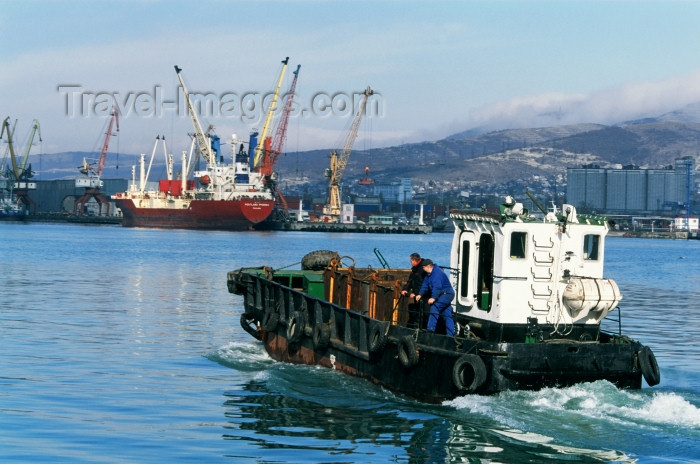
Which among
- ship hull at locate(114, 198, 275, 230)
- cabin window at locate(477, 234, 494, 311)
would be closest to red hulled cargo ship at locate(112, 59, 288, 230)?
ship hull at locate(114, 198, 275, 230)

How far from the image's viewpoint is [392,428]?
53.1 ft

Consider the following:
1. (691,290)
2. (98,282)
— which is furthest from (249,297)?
(691,290)

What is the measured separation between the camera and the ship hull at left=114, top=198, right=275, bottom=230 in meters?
151

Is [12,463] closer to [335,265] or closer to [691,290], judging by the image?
[335,265]

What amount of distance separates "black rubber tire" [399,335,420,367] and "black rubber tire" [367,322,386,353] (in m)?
0.67

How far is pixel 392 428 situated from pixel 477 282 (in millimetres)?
3071

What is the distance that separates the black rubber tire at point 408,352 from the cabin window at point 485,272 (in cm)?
141

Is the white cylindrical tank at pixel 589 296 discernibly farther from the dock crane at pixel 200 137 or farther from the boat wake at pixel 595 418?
A: the dock crane at pixel 200 137

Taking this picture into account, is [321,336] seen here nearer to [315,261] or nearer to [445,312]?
[445,312]

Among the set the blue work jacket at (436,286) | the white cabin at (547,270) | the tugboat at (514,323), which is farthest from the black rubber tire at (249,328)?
Answer: the white cabin at (547,270)

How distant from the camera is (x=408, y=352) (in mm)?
17172

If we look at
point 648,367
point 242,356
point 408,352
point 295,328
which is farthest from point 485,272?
point 242,356

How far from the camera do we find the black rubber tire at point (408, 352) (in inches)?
674

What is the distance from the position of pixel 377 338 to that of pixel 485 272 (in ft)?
7.25
